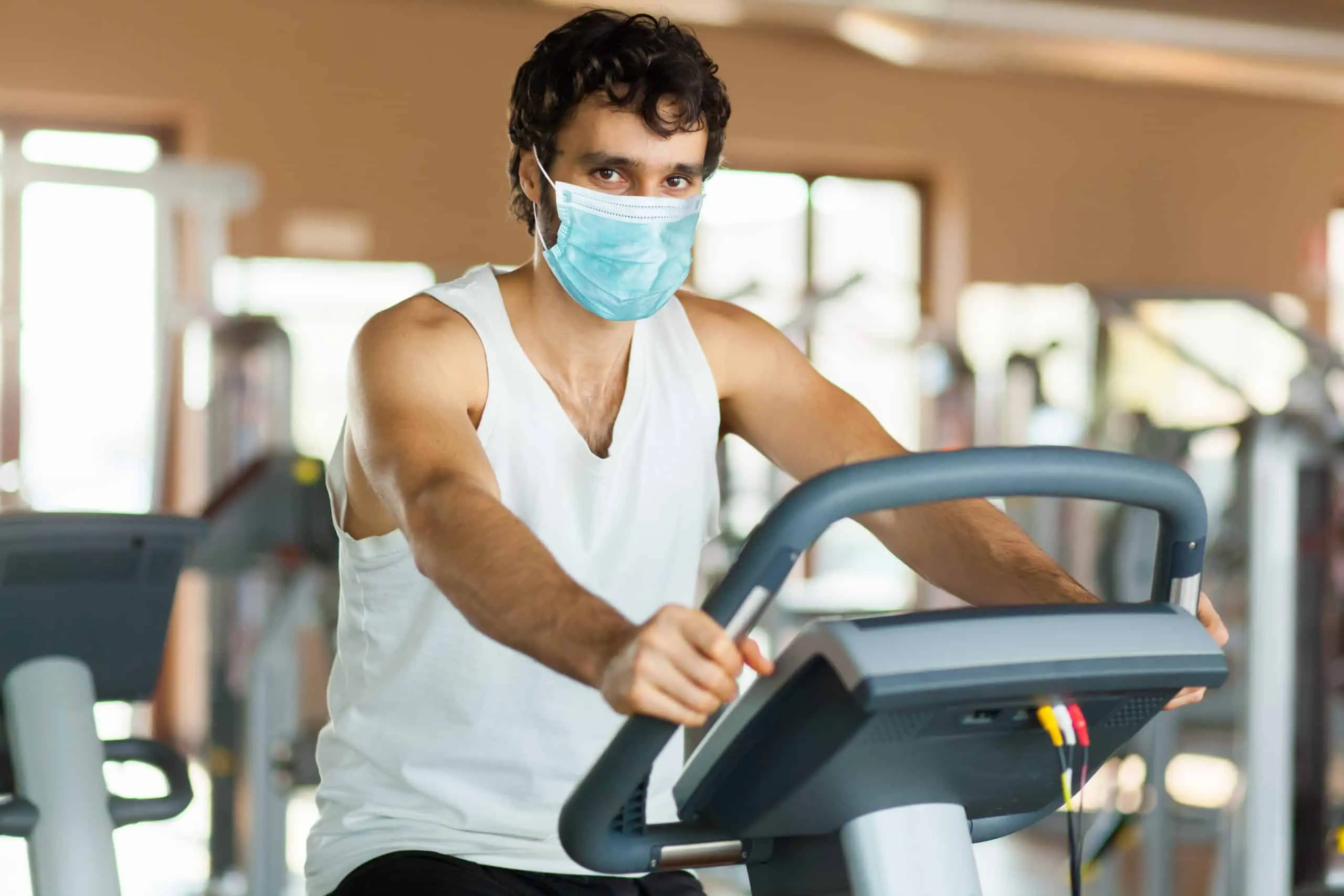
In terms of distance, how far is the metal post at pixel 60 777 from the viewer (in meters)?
1.58

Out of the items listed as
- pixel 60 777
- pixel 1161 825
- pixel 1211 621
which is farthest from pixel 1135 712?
pixel 1161 825

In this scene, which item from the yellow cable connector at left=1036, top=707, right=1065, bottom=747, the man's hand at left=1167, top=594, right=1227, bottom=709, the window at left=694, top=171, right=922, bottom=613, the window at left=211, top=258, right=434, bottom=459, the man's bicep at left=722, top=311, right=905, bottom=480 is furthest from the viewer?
the window at left=694, top=171, right=922, bottom=613

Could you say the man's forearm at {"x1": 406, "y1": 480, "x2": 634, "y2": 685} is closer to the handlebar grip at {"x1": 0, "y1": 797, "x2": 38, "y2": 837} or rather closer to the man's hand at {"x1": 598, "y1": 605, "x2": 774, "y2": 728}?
the man's hand at {"x1": 598, "y1": 605, "x2": 774, "y2": 728}

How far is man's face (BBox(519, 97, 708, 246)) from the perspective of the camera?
1.36m

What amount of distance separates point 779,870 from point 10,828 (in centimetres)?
93

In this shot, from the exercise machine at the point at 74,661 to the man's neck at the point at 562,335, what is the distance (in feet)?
1.59

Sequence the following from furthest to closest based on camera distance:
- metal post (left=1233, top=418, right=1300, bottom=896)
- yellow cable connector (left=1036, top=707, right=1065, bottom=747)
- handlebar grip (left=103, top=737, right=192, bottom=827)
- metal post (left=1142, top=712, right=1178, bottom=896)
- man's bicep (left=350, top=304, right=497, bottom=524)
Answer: metal post (left=1142, top=712, right=1178, bottom=896)
metal post (left=1233, top=418, right=1300, bottom=896)
handlebar grip (left=103, top=737, right=192, bottom=827)
man's bicep (left=350, top=304, right=497, bottom=524)
yellow cable connector (left=1036, top=707, right=1065, bottom=747)

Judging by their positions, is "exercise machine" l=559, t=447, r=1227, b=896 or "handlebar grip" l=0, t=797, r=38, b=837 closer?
"exercise machine" l=559, t=447, r=1227, b=896

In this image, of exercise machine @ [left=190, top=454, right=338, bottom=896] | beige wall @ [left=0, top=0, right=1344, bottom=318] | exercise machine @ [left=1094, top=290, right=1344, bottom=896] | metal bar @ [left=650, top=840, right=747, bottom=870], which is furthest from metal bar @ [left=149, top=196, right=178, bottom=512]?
metal bar @ [left=650, top=840, right=747, bottom=870]

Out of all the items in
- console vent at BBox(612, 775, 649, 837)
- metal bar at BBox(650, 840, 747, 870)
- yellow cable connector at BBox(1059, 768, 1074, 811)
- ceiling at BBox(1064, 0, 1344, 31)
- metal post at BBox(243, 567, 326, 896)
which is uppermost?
ceiling at BBox(1064, 0, 1344, 31)

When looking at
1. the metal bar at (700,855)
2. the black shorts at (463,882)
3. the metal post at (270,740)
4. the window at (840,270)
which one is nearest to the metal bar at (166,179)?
the metal post at (270,740)

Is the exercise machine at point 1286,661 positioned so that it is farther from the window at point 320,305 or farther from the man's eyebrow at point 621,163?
the window at point 320,305

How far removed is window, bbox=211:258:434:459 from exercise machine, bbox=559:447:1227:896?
5.43 metres

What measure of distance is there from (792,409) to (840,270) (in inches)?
232
